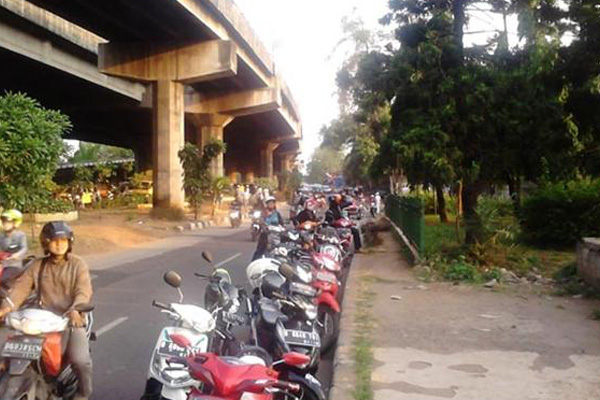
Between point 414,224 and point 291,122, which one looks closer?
point 414,224

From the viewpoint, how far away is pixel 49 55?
29.4 m

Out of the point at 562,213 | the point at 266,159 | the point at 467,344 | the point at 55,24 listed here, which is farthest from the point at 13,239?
the point at 266,159

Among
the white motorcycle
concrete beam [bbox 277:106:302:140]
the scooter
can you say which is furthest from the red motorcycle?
concrete beam [bbox 277:106:302:140]

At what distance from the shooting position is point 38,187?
17.2 m

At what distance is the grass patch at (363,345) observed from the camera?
5.90m

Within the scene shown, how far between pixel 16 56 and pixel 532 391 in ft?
87.7

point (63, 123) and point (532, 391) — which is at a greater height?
point (63, 123)

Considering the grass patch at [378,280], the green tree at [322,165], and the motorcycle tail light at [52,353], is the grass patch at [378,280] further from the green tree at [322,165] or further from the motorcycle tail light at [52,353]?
the green tree at [322,165]

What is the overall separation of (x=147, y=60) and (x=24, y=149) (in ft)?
52.7

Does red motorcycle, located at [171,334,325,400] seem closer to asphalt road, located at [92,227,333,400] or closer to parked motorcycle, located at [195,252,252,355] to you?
parked motorcycle, located at [195,252,252,355]

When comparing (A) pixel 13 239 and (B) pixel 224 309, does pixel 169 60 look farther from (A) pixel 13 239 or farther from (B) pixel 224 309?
(B) pixel 224 309

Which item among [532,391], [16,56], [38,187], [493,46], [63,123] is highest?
[16,56]

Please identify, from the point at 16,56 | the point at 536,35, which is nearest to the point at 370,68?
the point at 536,35

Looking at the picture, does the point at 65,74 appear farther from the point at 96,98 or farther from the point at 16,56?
the point at 96,98
